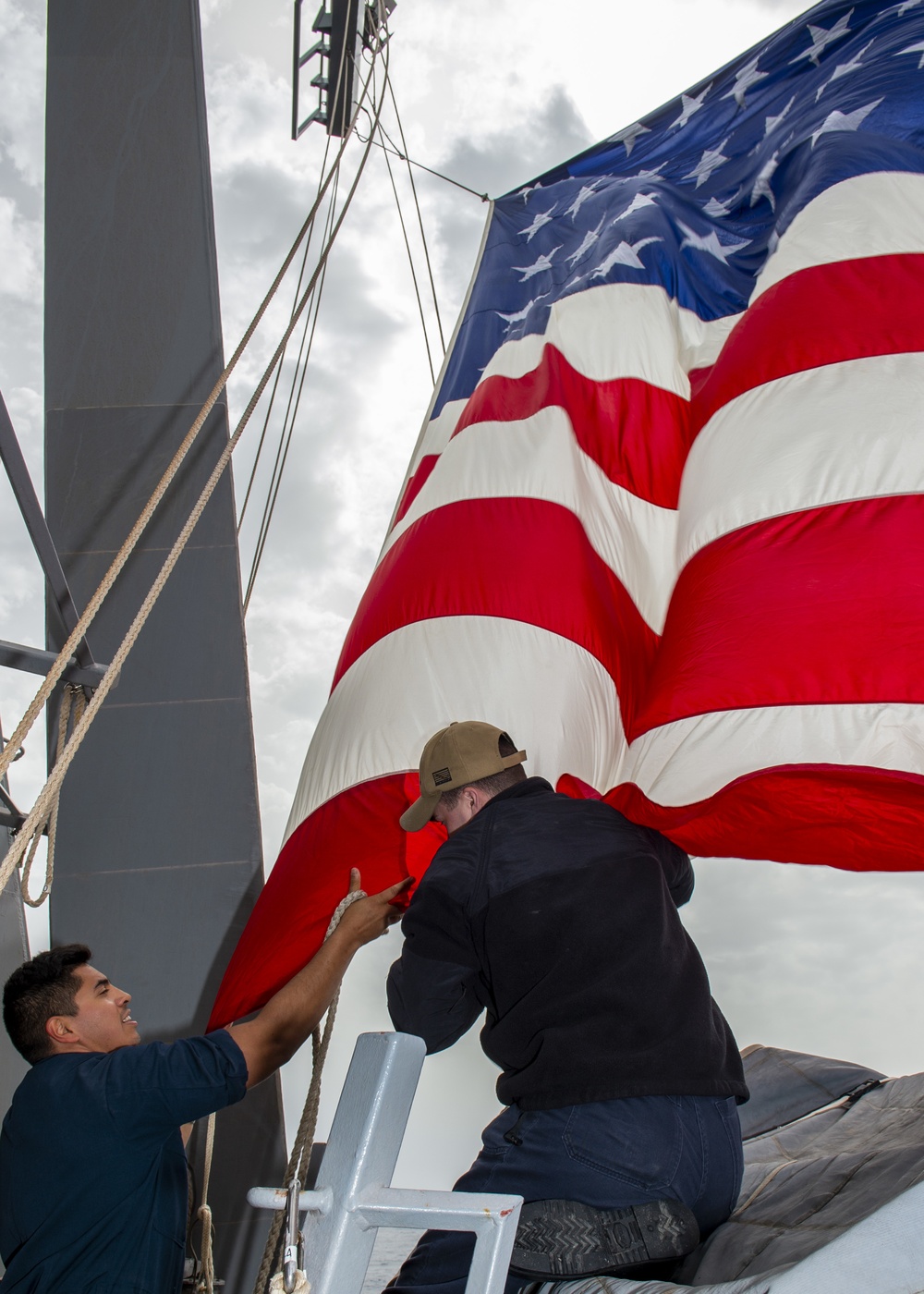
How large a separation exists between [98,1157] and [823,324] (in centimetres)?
229

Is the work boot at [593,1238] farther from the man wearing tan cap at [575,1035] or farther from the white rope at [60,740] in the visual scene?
the white rope at [60,740]

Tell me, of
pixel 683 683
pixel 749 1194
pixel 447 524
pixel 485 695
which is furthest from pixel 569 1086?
pixel 447 524

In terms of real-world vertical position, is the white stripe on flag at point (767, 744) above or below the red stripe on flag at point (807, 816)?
above

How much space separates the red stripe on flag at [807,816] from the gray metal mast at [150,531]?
2.11m

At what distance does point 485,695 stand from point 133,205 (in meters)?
2.92

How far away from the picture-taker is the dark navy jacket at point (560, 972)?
4.84 feet

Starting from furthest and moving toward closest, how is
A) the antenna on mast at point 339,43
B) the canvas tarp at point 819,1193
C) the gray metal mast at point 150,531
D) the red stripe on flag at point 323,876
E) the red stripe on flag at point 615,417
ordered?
the antenna on mast at point 339,43 → the gray metal mast at point 150,531 → the red stripe on flag at point 615,417 → the red stripe on flag at point 323,876 → the canvas tarp at point 819,1193

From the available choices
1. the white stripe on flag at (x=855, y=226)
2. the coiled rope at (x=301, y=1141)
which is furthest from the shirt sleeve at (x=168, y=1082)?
the white stripe on flag at (x=855, y=226)

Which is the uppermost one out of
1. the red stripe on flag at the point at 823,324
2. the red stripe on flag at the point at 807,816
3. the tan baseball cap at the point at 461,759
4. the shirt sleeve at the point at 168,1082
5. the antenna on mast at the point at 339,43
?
the antenna on mast at the point at 339,43

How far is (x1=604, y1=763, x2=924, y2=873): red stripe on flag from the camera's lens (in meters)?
1.91

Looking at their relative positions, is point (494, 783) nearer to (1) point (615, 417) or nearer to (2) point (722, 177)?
(1) point (615, 417)

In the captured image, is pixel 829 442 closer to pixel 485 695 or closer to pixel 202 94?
pixel 485 695

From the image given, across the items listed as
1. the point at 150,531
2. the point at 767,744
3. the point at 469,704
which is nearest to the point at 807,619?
the point at 767,744

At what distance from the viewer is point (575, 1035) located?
1.48 metres
